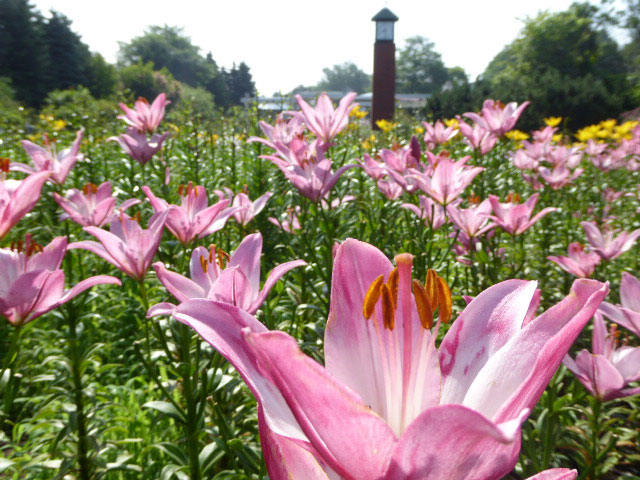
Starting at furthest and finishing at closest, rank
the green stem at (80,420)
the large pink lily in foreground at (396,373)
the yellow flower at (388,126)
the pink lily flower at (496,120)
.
Result: the yellow flower at (388,126)
the pink lily flower at (496,120)
the green stem at (80,420)
the large pink lily in foreground at (396,373)

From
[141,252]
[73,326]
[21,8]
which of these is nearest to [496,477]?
[141,252]

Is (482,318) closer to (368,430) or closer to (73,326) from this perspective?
(368,430)

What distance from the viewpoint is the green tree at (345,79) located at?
371 ft

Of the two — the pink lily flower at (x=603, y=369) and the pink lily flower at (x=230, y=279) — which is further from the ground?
the pink lily flower at (x=230, y=279)

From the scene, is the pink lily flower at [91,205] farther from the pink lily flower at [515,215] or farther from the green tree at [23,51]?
the green tree at [23,51]

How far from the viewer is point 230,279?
3.13 ft

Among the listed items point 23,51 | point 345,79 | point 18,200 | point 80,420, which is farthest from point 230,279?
point 345,79

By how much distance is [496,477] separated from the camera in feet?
1.18

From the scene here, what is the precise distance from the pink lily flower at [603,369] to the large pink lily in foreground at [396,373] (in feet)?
2.52

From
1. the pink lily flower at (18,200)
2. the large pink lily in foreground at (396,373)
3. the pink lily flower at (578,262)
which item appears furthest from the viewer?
the pink lily flower at (578,262)

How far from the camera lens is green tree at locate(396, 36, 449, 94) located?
8231 centimetres

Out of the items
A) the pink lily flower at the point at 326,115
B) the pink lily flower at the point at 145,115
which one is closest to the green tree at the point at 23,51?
the pink lily flower at the point at 145,115

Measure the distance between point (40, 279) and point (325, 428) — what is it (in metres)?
0.91

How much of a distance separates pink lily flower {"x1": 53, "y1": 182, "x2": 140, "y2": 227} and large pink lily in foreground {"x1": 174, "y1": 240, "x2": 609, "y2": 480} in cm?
148
